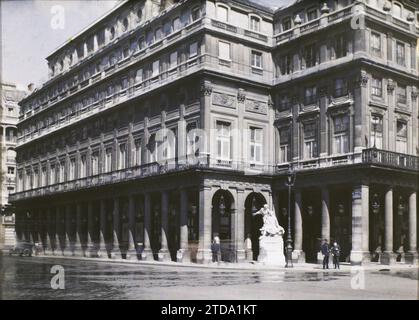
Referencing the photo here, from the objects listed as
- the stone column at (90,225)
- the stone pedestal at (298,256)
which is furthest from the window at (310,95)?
the stone column at (90,225)

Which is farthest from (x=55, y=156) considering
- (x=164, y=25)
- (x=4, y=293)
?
(x=4, y=293)

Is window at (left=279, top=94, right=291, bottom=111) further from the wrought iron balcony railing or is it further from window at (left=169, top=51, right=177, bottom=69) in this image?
window at (left=169, top=51, right=177, bottom=69)

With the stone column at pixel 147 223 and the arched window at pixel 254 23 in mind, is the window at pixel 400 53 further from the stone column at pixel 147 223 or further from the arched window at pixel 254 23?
the stone column at pixel 147 223

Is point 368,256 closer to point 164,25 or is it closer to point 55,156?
point 164,25

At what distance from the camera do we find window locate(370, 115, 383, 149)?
123 feet

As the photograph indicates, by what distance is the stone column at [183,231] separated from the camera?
1587 inches

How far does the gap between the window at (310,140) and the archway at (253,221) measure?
4466mm

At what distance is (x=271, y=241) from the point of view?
3684 centimetres

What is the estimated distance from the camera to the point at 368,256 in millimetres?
35844

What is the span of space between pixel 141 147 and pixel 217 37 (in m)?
10.8

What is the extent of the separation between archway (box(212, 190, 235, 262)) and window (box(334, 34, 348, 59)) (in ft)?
36.1

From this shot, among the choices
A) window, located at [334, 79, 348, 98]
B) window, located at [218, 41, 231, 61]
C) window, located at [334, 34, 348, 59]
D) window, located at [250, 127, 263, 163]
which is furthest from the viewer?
window, located at [250, 127, 263, 163]

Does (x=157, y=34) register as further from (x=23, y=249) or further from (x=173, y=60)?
(x=23, y=249)

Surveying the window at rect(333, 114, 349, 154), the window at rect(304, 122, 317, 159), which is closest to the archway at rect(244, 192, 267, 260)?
the window at rect(304, 122, 317, 159)
